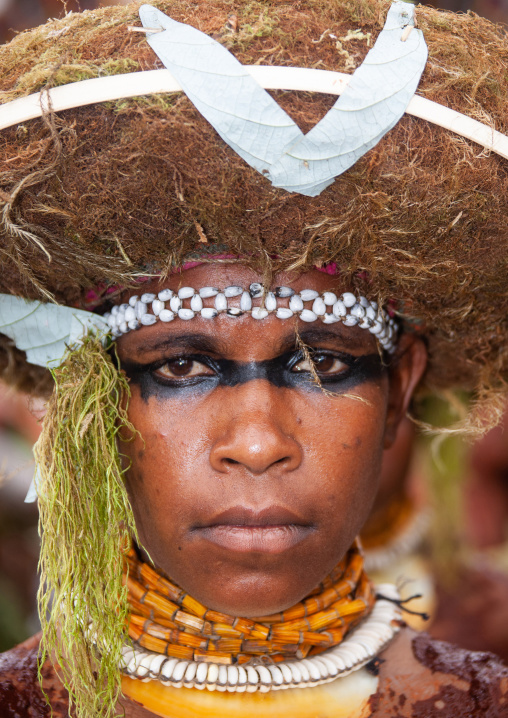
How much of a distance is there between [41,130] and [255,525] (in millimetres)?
897

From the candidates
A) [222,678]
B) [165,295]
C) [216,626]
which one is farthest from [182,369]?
[222,678]

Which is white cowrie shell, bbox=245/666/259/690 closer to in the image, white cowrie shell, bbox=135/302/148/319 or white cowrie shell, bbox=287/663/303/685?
white cowrie shell, bbox=287/663/303/685

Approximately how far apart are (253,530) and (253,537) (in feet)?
0.05

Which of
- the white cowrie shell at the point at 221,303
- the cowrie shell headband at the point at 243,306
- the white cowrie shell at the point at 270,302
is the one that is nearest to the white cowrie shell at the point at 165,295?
the cowrie shell headband at the point at 243,306

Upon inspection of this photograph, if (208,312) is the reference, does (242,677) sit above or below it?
below

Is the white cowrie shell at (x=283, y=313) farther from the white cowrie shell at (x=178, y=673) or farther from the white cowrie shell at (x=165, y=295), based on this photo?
the white cowrie shell at (x=178, y=673)

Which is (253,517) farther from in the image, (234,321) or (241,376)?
(234,321)

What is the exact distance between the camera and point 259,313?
155 centimetres

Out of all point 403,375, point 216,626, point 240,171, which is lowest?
point 216,626

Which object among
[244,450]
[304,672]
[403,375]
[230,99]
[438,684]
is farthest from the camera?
[403,375]

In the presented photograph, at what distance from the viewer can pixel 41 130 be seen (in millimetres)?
1355

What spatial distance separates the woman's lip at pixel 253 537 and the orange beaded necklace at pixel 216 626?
237 millimetres

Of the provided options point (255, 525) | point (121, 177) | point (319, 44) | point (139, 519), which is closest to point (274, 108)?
point (319, 44)

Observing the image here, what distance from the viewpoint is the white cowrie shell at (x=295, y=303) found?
1.57 meters
